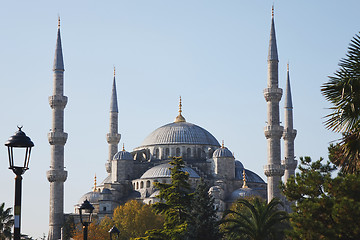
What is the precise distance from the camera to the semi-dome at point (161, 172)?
7038 cm

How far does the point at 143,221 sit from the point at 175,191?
24417mm

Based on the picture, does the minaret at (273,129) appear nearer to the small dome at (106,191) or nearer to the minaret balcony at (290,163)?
the minaret balcony at (290,163)

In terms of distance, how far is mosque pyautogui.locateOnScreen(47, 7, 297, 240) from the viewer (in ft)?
212

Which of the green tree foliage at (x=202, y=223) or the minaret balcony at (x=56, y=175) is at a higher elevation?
the minaret balcony at (x=56, y=175)

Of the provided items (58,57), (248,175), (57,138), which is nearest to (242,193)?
(248,175)

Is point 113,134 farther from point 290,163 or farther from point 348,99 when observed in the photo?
point 348,99

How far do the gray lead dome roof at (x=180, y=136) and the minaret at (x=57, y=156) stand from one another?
14.9 meters

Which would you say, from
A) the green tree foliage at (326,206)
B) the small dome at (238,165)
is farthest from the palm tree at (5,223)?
the small dome at (238,165)

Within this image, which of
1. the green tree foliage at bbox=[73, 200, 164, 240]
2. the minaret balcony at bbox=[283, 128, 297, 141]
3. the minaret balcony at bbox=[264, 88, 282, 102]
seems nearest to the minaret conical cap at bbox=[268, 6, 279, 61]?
the minaret balcony at bbox=[264, 88, 282, 102]

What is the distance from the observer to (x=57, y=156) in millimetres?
65750

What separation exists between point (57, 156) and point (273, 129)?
19.0 m

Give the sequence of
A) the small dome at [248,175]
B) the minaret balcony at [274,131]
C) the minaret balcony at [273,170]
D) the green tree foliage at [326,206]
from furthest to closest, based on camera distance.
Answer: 1. the small dome at [248,175]
2. the minaret balcony at [274,131]
3. the minaret balcony at [273,170]
4. the green tree foliage at [326,206]

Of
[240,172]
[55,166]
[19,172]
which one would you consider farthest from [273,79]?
[19,172]

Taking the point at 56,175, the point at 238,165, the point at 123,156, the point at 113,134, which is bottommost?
the point at 56,175
